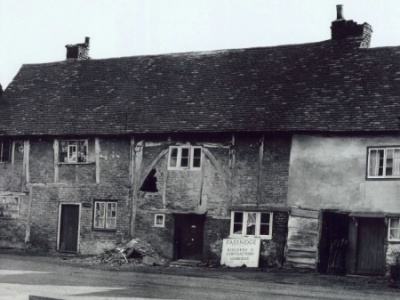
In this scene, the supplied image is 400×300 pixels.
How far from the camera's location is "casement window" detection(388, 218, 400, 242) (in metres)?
24.7

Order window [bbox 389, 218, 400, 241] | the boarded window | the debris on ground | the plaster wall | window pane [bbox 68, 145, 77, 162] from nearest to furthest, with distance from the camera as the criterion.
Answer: window [bbox 389, 218, 400, 241] < the plaster wall < the debris on ground < the boarded window < window pane [bbox 68, 145, 77, 162]

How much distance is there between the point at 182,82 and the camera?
103 ft

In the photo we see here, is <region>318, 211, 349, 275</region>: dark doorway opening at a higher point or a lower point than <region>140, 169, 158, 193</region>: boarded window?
lower

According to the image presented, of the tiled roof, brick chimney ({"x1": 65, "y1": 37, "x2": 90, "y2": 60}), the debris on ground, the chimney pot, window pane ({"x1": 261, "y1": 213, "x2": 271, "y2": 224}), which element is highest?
the chimney pot

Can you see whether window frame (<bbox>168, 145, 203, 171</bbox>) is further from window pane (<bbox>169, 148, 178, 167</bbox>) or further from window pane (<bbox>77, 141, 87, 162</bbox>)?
window pane (<bbox>77, 141, 87, 162</bbox>)

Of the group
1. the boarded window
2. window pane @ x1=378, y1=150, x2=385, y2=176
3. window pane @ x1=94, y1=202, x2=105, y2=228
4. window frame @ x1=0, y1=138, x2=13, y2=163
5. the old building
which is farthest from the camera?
window frame @ x1=0, y1=138, x2=13, y2=163

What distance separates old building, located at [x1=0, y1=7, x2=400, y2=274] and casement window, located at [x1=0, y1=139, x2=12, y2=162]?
7 cm

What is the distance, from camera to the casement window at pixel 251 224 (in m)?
26.8

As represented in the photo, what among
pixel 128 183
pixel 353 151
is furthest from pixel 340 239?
pixel 128 183

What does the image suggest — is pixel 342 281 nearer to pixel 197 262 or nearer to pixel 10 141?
pixel 197 262

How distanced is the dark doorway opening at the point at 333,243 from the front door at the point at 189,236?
4931 mm

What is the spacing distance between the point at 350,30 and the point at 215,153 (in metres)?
7.62

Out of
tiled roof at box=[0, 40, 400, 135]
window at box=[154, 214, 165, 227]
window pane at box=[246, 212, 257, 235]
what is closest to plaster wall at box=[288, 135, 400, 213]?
tiled roof at box=[0, 40, 400, 135]

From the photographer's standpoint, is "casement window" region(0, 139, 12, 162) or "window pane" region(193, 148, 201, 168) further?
"casement window" region(0, 139, 12, 162)
